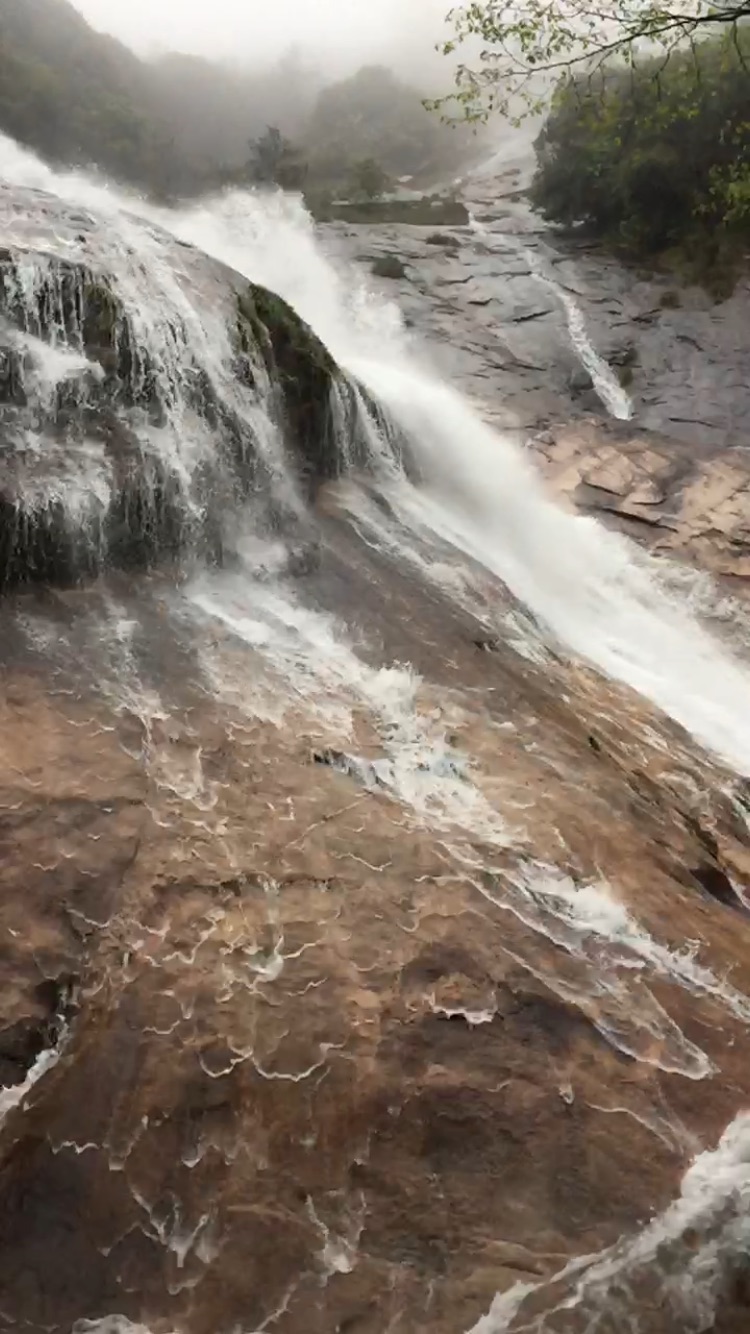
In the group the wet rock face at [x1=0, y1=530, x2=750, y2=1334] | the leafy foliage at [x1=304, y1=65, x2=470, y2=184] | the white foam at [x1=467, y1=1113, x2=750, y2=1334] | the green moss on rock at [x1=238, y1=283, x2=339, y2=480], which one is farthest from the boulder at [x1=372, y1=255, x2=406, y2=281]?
the white foam at [x1=467, y1=1113, x2=750, y2=1334]

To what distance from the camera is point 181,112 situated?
43750 mm

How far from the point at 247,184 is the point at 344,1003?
29.1m

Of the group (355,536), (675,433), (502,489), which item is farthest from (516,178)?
(355,536)

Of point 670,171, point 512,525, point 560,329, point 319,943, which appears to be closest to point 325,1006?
point 319,943

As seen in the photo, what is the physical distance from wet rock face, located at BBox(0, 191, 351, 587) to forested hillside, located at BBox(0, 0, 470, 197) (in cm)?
2067

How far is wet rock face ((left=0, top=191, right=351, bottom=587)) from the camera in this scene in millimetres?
7527

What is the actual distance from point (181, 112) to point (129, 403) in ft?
140

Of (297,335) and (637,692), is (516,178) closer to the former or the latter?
(297,335)

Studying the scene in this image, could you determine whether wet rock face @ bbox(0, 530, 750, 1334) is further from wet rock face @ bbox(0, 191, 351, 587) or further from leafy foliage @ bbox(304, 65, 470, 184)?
leafy foliage @ bbox(304, 65, 470, 184)

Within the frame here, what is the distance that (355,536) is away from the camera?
9.38 meters

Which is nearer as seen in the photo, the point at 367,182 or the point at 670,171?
the point at 670,171

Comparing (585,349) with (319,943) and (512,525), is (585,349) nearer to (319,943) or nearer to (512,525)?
(512,525)

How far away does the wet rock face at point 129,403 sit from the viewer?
753 cm

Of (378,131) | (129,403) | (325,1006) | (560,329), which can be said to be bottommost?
(325,1006)
